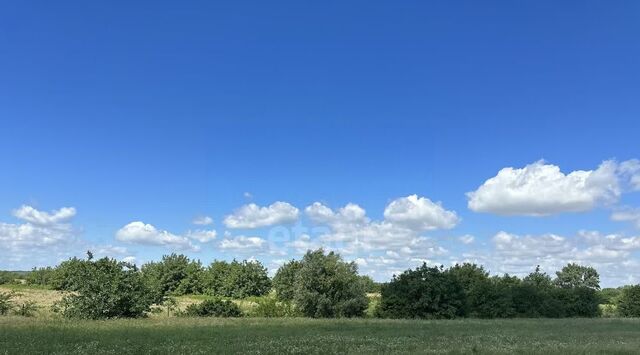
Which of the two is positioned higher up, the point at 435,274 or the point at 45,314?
the point at 435,274

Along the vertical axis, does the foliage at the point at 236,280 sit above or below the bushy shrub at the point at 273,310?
above

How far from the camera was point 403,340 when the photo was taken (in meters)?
25.3

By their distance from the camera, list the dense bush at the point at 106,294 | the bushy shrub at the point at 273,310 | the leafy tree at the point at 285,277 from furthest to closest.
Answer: the leafy tree at the point at 285,277, the bushy shrub at the point at 273,310, the dense bush at the point at 106,294

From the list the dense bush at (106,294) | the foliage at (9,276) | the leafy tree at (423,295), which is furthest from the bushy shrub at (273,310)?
the foliage at (9,276)

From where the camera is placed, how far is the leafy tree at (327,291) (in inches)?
2148

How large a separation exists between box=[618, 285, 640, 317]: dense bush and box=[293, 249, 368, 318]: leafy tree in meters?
42.1

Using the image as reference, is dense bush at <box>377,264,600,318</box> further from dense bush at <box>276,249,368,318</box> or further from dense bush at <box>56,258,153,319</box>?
dense bush at <box>56,258,153,319</box>

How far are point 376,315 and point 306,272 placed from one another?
863cm

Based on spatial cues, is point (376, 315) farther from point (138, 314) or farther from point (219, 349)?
point (219, 349)

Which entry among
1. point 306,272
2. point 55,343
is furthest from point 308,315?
point 55,343

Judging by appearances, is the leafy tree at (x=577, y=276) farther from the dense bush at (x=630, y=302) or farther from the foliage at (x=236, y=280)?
the foliage at (x=236, y=280)

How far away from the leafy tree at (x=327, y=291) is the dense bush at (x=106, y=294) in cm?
1497

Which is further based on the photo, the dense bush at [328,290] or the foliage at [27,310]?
the dense bush at [328,290]

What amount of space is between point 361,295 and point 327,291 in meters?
3.58
